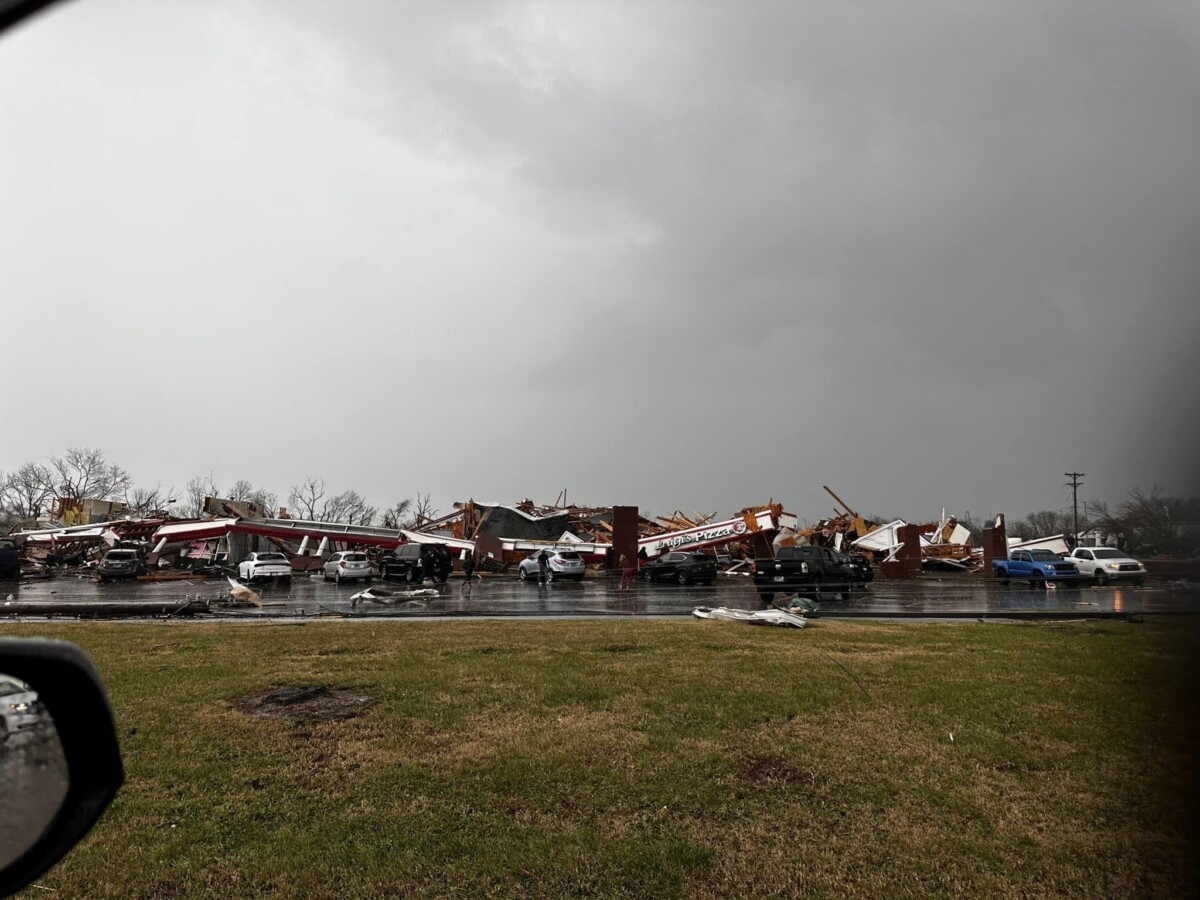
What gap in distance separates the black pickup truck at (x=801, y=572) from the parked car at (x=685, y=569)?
5.83m

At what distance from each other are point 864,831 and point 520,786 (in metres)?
2.20

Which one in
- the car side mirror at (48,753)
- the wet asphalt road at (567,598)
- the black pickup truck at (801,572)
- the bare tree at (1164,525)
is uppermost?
the bare tree at (1164,525)

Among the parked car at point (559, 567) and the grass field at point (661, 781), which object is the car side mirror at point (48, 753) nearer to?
the grass field at point (661, 781)

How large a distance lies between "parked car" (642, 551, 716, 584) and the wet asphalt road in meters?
0.93

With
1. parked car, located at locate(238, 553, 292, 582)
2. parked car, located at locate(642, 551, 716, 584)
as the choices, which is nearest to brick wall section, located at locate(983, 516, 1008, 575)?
parked car, located at locate(642, 551, 716, 584)

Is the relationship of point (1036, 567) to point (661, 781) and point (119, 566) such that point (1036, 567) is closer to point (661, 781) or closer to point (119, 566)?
point (661, 781)

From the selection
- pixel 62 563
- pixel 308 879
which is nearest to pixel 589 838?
pixel 308 879

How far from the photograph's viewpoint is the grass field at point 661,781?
3744mm

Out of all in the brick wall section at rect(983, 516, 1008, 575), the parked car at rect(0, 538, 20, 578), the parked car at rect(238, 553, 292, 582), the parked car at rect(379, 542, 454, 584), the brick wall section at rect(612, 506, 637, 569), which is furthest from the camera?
the brick wall section at rect(612, 506, 637, 569)

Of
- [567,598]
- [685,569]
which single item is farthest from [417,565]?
[685,569]

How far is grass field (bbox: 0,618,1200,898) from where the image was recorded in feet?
12.3

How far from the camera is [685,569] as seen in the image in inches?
1226

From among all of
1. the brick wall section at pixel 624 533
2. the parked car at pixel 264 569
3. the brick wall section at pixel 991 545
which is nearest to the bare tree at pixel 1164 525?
the parked car at pixel 264 569

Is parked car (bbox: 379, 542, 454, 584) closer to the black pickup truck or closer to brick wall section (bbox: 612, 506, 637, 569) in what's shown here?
brick wall section (bbox: 612, 506, 637, 569)
